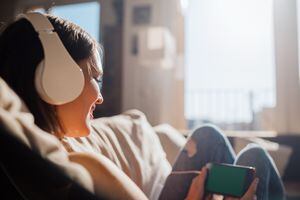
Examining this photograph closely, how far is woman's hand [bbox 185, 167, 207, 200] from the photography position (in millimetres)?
694

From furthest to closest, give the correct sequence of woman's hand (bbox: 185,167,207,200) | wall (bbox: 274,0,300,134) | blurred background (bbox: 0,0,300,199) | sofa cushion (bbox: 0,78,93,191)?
wall (bbox: 274,0,300,134) → blurred background (bbox: 0,0,300,199) → woman's hand (bbox: 185,167,207,200) → sofa cushion (bbox: 0,78,93,191)

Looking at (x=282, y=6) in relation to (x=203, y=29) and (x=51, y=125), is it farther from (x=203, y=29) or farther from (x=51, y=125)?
(x=51, y=125)

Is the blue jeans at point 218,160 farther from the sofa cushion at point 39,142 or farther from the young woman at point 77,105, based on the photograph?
the sofa cushion at point 39,142

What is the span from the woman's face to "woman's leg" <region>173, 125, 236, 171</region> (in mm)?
353

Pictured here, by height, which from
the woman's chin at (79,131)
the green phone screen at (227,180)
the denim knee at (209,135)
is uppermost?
the woman's chin at (79,131)

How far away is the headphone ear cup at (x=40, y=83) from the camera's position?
45 centimetres

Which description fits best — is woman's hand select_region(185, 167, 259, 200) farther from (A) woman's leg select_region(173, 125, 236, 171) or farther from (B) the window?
(B) the window

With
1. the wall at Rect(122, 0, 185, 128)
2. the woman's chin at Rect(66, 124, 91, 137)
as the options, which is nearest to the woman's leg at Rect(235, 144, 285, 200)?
the woman's chin at Rect(66, 124, 91, 137)

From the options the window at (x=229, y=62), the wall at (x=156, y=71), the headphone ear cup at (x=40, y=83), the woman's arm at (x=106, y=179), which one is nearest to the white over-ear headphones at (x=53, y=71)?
the headphone ear cup at (x=40, y=83)

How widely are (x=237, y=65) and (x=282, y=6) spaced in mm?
552

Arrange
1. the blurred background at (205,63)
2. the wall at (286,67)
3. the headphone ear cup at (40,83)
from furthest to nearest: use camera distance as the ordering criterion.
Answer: the wall at (286,67) → the blurred background at (205,63) → the headphone ear cup at (40,83)

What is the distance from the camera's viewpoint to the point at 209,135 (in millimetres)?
866

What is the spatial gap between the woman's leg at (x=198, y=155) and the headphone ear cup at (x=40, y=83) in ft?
1.41

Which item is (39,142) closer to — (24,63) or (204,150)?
(24,63)
